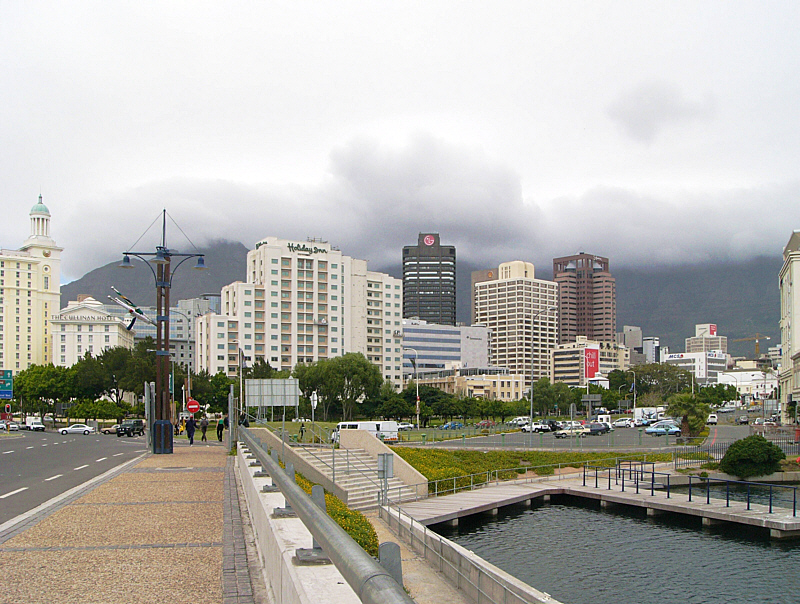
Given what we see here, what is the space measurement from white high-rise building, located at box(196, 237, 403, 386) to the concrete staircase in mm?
120374

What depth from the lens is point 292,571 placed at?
208 inches

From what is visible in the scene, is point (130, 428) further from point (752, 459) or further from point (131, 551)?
point (131, 551)

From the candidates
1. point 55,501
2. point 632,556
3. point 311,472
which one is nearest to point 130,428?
point 311,472

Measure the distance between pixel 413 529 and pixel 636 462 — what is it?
25.5m

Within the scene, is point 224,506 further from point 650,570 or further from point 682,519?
point 682,519

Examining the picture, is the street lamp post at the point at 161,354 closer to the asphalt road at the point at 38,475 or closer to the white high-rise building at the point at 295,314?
the asphalt road at the point at 38,475

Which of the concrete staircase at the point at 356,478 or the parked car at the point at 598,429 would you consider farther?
the parked car at the point at 598,429

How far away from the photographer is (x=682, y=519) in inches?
1169

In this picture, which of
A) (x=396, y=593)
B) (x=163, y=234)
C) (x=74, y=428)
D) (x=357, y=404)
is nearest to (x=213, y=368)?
(x=357, y=404)

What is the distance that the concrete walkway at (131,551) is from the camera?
7.45 metres

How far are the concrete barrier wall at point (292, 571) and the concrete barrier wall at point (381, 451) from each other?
23.0 metres

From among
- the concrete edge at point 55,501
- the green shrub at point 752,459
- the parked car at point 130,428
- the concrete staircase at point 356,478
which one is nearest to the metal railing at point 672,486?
the green shrub at point 752,459

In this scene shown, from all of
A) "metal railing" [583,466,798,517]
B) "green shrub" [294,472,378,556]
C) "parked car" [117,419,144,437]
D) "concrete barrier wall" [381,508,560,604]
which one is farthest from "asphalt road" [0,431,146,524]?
"parked car" [117,419,144,437]

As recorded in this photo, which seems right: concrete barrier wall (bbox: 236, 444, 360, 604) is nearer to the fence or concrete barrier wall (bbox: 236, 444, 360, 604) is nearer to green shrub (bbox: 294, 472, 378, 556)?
green shrub (bbox: 294, 472, 378, 556)
